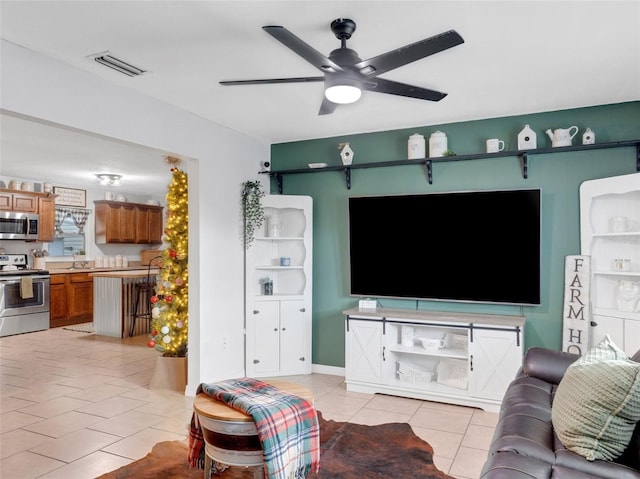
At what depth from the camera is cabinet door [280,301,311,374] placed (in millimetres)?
4832

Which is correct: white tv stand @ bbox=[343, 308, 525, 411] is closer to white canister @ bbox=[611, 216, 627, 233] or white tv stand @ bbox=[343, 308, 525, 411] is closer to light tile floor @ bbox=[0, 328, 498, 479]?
light tile floor @ bbox=[0, 328, 498, 479]

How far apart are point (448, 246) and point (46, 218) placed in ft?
23.0

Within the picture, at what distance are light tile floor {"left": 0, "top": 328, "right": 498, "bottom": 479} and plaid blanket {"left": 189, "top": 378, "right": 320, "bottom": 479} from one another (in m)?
0.95

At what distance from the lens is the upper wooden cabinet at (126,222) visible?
883 cm

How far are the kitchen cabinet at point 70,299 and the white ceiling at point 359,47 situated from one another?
5.30 m

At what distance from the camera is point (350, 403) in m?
4.04

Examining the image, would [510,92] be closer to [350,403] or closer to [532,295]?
[532,295]

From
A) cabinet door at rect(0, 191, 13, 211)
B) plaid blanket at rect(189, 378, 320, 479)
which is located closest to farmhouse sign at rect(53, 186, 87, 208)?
cabinet door at rect(0, 191, 13, 211)

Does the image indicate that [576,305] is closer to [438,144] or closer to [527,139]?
[527,139]

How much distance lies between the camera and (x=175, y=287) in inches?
179

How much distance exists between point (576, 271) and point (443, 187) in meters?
1.38

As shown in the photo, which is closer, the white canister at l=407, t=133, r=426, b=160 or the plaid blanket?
the plaid blanket

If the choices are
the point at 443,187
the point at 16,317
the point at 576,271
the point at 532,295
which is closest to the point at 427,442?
the point at 532,295

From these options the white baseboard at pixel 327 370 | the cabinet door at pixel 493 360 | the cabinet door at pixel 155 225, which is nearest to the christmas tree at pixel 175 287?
the white baseboard at pixel 327 370
